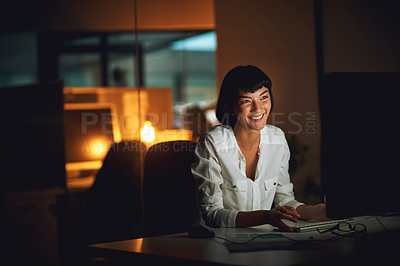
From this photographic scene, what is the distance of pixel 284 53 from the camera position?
265 centimetres

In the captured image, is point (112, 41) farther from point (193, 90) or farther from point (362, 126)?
point (362, 126)

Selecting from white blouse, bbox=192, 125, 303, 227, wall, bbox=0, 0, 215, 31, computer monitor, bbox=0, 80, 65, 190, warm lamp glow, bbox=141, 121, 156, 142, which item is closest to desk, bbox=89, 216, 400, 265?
white blouse, bbox=192, 125, 303, 227

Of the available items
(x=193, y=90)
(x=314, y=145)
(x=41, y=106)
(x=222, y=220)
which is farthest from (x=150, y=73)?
(x=222, y=220)

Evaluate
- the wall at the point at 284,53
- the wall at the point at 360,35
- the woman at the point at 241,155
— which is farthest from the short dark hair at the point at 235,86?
the wall at the point at 360,35

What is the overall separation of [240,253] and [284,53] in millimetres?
1670

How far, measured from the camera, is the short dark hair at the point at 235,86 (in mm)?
2059

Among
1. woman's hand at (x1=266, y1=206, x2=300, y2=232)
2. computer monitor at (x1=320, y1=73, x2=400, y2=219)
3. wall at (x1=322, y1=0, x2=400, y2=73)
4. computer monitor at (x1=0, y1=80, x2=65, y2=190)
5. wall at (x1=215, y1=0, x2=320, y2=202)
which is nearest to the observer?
computer monitor at (x1=320, y1=73, x2=400, y2=219)

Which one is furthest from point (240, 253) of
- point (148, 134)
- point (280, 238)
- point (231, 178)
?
point (148, 134)

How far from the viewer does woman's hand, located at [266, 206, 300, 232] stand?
1587 millimetres

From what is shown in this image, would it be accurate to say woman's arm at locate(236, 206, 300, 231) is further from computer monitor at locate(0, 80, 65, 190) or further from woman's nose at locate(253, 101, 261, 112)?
computer monitor at locate(0, 80, 65, 190)

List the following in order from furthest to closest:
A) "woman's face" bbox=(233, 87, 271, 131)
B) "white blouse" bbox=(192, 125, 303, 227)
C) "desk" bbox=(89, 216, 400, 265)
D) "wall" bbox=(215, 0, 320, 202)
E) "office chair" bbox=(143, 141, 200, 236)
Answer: "wall" bbox=(215, 0, 320, 202)
"office chair" bbox=(143, 141, 200, 236)
"woman's face" bbox=(233, 87, 271, 131)
"white blouse" bbox=(192, 125, 303, 227)
"desk" bbox=(89, 216, 400, 265)

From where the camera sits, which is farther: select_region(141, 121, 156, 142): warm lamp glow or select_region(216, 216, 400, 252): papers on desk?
select_region(141, 121, 156, 142): warm lamp glow

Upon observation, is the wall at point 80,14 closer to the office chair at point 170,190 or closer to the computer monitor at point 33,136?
the computer monitor at point 33,136

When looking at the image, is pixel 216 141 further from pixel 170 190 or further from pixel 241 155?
pixel 170 190
